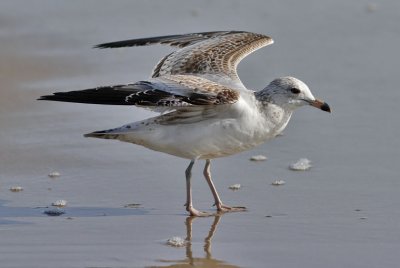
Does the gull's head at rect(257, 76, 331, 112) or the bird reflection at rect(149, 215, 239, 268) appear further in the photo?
the gull's head at rect(257, 76, 331, 112)

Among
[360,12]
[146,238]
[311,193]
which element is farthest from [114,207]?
[360,12]

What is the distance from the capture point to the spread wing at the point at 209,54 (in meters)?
8.25

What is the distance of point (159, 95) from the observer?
701 cm

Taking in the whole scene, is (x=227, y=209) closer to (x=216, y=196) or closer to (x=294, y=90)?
(x=216, y=196)

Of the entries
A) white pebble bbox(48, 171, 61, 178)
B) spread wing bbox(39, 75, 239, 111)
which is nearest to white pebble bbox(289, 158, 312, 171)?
spread wing bbox(39, 75, 239, 111)

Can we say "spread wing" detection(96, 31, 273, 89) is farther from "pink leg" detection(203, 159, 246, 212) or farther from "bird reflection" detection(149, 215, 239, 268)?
"bird reflection" detection(149, 215, 239, 268)

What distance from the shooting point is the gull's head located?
734 cm

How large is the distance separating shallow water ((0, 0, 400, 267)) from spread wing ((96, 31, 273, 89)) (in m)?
0.67

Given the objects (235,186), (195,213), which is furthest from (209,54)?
(195,213)

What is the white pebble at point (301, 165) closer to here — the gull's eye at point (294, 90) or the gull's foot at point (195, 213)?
the gull's eye at point (294, 90)

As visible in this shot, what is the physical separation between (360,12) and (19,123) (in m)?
4.90

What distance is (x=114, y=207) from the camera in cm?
717

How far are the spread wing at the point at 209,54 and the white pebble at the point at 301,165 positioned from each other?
0.75 m

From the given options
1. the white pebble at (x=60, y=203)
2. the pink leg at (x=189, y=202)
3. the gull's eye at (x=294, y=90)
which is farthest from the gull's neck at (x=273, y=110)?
the white pebble at (x=60, y=203)
